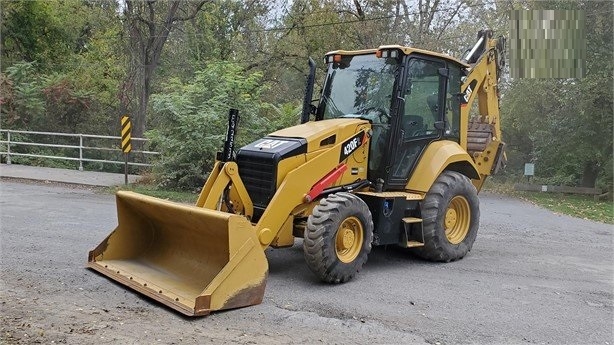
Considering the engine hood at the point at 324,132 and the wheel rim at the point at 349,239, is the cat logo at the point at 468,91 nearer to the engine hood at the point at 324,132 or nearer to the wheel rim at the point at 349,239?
the engine hood at the point at 324,132

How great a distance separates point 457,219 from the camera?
25.8 ft

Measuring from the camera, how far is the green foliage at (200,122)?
44.6ft

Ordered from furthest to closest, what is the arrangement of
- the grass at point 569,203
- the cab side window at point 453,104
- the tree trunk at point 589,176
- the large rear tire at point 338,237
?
the tree trunk at point 589,176 < the grass at point 569,203 < the cab side window at point 453,104 < the large rear tire at point 338,237

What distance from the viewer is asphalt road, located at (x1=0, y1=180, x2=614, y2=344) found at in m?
4.50

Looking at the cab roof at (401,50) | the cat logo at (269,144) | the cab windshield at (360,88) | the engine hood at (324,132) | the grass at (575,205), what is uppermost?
the cab roof at (401,50)

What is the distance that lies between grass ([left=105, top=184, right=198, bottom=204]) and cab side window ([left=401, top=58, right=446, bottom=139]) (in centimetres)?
650

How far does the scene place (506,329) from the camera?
4.94 metres

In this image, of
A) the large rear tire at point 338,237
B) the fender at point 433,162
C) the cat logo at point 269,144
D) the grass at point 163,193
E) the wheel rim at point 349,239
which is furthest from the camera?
the grass at point 163,193

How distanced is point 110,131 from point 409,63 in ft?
60.5

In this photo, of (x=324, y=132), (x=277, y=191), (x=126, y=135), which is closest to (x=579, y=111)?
(x=126, y=135)

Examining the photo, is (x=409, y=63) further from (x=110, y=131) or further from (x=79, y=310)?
(x=110, y=131)

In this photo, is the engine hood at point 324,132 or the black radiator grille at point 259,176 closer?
the black radiator grille at point 259,176

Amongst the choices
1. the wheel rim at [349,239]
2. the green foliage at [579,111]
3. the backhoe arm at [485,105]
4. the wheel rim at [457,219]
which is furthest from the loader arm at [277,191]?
the green foliage at [579,111]

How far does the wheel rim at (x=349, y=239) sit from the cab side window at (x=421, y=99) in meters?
1.58
